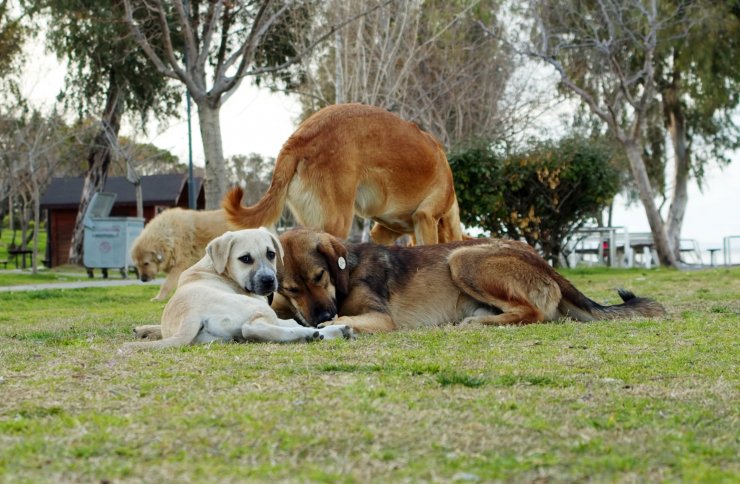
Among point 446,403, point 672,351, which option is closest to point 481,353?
point 672,351

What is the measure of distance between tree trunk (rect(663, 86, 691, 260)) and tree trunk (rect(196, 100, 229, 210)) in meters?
24.8

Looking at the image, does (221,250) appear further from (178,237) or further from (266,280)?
(178,237)

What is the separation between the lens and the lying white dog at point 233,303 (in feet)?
19.7

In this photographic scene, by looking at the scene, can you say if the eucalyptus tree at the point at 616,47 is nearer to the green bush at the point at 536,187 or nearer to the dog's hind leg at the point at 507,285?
the green bush at the point at 536,187

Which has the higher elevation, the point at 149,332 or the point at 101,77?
the point at 101,77

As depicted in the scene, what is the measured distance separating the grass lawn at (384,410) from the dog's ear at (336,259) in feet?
2.26

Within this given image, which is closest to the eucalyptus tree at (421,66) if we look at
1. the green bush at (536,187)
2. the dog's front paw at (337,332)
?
the green bush at (536,187)

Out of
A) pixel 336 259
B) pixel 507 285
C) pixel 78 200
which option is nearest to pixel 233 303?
pixel 336 259

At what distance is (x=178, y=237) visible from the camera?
15609mm

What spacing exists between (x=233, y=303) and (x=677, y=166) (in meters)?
33.6

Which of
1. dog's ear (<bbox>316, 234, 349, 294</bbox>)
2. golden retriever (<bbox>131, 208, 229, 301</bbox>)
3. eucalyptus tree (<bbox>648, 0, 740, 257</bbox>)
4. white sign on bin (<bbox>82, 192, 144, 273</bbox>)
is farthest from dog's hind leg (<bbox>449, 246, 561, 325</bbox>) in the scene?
eucalyptus tree (<bbox>648, 0, 740, 257</bbox>)

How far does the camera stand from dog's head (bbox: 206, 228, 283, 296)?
641 cm

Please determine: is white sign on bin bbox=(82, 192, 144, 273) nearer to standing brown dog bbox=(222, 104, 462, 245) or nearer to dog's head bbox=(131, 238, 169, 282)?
dog's head bbox=(131, 238, 169, 282)

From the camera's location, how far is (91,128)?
3581 cm
